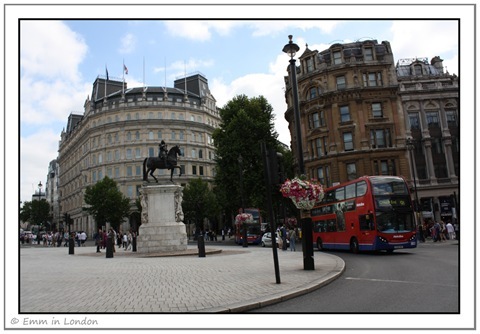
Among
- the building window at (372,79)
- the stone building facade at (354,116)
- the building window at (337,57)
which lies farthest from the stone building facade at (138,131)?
the building window at (372,79)

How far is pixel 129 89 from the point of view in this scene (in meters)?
78.8

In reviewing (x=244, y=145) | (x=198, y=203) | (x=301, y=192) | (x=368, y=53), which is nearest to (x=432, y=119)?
(x=368, y=53)

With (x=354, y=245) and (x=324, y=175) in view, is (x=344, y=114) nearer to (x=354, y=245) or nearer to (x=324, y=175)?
(x=324, y=175)

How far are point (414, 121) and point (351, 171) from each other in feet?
32.1

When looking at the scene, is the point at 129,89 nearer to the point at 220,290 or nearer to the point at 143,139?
the point at 143,139

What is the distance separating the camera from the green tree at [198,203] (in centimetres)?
6331

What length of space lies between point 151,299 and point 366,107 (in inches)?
1640

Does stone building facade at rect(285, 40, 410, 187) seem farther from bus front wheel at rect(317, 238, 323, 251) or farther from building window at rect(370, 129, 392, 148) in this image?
bus front wheel at rect(317, 238, 323, 251)

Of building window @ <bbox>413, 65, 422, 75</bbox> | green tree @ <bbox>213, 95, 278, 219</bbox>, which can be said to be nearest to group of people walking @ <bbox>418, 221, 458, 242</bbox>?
green tree @ <bbox>213, 95, 278, 219</bbox>

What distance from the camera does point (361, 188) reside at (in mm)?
A: 20516

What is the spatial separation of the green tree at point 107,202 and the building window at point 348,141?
39589mm

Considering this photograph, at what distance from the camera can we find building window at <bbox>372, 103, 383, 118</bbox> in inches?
1767

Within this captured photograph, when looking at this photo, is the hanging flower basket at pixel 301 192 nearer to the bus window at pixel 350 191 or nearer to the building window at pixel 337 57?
the bus window at pixel 350 191
